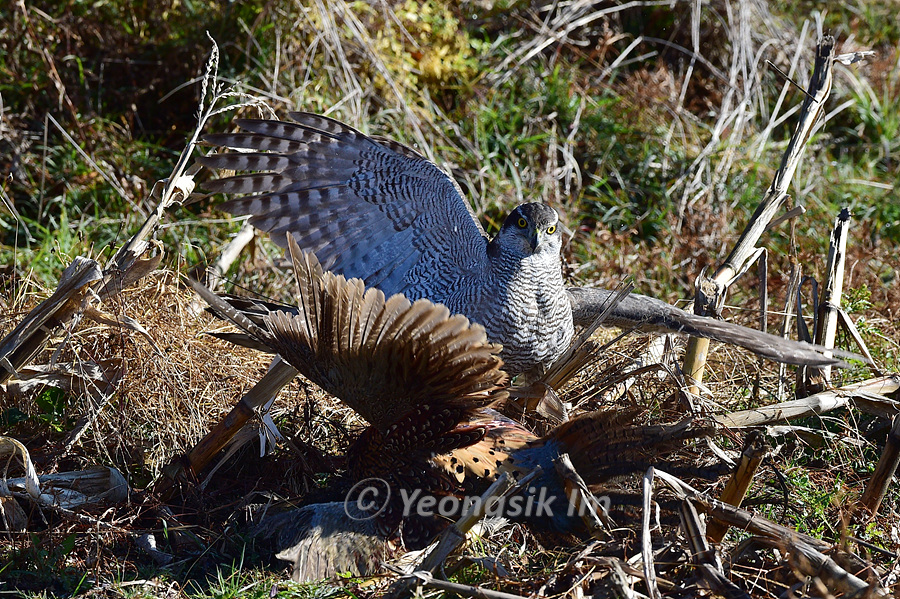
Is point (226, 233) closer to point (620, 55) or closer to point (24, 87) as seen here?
point (24, 87)

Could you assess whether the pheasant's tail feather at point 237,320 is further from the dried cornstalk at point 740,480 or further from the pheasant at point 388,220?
the dried cornstalk at point 740,480

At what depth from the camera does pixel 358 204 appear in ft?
11.6

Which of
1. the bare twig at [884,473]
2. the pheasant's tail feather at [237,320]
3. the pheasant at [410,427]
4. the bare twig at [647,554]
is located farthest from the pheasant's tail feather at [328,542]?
the bare twig at [884,473]

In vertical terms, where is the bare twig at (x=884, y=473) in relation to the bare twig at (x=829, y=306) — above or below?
below

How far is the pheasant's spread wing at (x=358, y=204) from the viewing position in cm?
349

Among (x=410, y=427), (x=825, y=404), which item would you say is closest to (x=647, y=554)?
(x=410, y=427)

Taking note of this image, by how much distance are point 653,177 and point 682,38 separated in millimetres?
1408

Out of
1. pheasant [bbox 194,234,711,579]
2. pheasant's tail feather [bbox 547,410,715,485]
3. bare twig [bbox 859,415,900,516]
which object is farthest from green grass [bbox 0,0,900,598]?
pheasant's tail feather [bbox 547,410,715,485]

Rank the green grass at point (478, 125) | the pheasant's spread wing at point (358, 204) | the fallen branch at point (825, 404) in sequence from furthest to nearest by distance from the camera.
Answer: the green grass at point (478, 125) → the pheasant's spread wing at point (358, 204) → the fallen branch at point (825, 404)

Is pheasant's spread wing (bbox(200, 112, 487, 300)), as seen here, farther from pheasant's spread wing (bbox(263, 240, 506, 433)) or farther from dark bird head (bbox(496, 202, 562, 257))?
pheasant's spread wing (bbox(263, 240, 506, 433))
